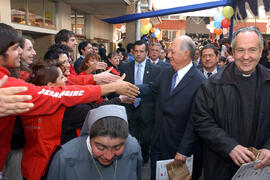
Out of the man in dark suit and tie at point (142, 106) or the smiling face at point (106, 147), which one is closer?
the smiling face at point (106, 147)

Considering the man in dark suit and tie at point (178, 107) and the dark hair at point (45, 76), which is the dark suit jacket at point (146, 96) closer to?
the man in dark suit and tie at point (178, 107)

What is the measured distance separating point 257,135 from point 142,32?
32.4 ft

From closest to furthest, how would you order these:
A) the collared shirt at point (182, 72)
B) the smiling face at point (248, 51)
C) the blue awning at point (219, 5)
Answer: the smiling face at point (248, 51), the collared shirt at point (182, 72), the blue awning at point (219, 5)

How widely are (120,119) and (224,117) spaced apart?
97 cm

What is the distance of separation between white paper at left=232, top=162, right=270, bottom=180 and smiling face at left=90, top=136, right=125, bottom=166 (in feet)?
2.91

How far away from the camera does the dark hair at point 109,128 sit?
141 cm

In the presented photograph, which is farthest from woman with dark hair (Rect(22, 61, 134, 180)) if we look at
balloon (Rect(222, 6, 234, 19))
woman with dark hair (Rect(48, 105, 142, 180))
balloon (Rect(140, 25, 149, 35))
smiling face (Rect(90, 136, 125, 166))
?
balloon (Rect(140, 25, 149, 35))

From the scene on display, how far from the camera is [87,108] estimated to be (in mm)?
1991

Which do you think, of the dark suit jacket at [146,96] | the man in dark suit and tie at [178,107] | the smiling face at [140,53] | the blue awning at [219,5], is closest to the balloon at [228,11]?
the blue awning at [219,5]

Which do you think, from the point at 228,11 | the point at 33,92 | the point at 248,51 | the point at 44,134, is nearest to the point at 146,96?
the point at 248,51

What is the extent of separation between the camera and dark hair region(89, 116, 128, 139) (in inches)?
55.6

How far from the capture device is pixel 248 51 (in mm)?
1965

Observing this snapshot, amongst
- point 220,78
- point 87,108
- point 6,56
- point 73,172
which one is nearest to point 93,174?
point 73,172

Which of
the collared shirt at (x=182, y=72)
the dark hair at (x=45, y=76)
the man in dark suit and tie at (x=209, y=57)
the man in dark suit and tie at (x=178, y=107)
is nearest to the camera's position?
the dark hair at (x=45, y=76)
